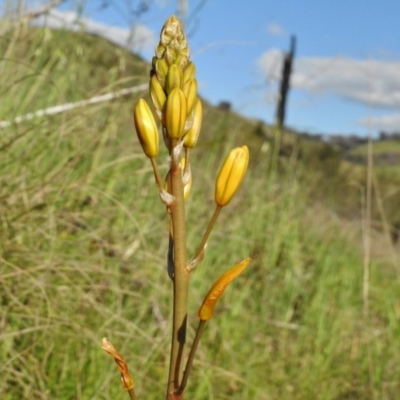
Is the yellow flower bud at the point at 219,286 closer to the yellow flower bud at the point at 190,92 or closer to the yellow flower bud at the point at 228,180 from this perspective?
the yellow flower bud at the point at 228,180

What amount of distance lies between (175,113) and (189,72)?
0.07m

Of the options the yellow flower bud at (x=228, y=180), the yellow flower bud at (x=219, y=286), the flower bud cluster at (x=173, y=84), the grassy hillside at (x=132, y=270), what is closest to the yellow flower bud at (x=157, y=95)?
the flower bud cluster at (x=173, y=84)

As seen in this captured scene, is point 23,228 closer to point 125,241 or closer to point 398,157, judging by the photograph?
point 125,241

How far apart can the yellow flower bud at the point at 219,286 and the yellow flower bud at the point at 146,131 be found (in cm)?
18

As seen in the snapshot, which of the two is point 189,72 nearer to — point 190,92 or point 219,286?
point 190,92

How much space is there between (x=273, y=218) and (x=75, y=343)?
2778mm

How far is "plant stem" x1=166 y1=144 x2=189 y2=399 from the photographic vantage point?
0.89 m

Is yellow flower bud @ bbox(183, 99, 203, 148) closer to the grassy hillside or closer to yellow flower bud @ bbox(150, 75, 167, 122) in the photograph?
yellow flower bud @ bbox(150, 75, 167, 122)

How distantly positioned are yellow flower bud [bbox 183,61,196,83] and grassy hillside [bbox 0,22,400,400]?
1.37 m

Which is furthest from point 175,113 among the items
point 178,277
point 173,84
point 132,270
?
point 132,270

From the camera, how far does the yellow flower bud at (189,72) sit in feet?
3.02

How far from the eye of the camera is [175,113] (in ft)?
2.92

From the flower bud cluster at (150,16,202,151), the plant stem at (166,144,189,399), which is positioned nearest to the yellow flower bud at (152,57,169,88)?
the flower bud cluster at (150,16,202,151)

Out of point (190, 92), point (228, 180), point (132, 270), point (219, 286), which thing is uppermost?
point (190, 92)
